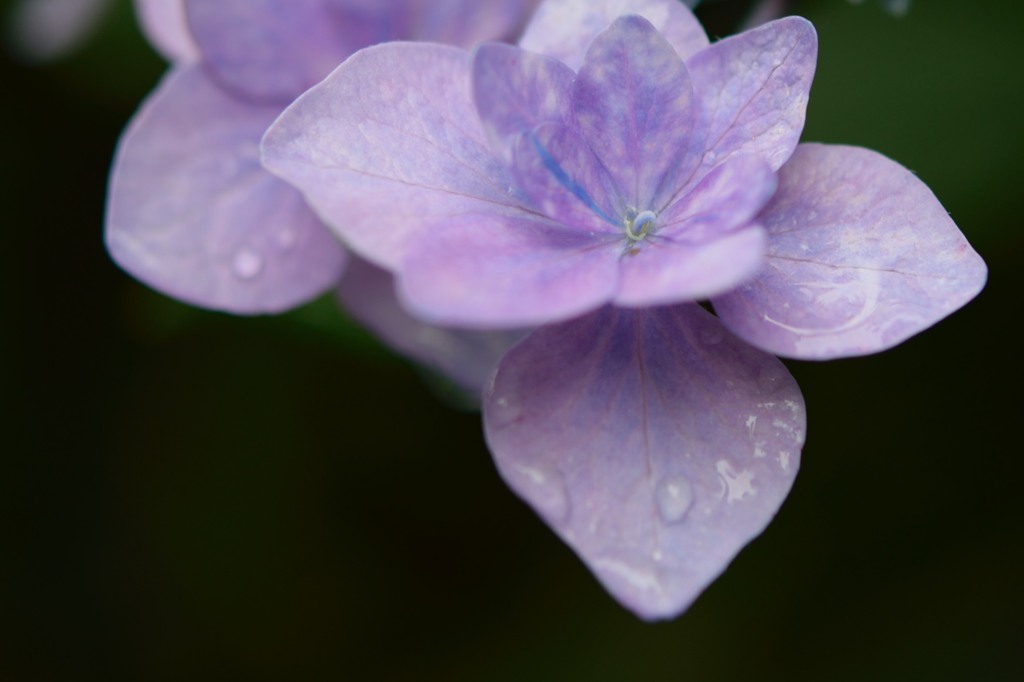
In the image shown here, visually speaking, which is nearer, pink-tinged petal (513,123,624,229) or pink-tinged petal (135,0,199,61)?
pink-tinged petal (513,123,624,229)

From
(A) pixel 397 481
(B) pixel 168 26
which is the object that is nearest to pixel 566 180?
(B) pixel 168 26

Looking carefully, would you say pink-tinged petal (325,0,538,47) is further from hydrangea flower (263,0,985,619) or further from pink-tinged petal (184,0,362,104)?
hydrangea flower (263,0,985,619)

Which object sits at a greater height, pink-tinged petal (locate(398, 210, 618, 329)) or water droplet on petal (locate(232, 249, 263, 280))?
pink-tinged petal (locate(398, 210, 618, 329))

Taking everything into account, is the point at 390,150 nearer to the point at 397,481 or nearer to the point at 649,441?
the point at 649,441

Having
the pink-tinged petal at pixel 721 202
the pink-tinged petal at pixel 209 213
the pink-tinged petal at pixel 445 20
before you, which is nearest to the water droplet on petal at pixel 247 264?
the pink-tinged petal at pixel 209 213

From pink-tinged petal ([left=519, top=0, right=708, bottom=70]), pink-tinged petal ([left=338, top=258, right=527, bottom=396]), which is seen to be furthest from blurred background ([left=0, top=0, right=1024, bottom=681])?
pink-tinged petal ([left=519, top=0, right=708, bottom=70])

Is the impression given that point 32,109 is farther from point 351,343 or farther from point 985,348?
point 985,348
